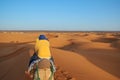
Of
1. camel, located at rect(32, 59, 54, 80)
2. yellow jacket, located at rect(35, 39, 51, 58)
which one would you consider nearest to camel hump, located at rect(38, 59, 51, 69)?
camel, located at rect(32, 59, 54, 80)

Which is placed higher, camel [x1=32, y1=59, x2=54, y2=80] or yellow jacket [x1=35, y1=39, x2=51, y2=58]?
yellow jacket [x1=35, y1=39, x2=51, y2=58]

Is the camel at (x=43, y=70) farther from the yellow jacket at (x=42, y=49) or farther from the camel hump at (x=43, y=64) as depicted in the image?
the yellow jacket at (x=42, y=49)

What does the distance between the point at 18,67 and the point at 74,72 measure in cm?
302

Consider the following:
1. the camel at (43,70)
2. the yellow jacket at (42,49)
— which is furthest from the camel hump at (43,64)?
the yellow jacket at (42,49)

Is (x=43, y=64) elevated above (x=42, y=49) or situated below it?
below

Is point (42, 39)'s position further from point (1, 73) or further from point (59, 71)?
point (1, 73)

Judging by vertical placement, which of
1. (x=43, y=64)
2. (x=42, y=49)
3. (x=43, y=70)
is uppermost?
(x=42, y=49)

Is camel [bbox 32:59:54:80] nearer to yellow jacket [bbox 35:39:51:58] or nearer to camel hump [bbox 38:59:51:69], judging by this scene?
camel hump [bbox 38:59:51:69]

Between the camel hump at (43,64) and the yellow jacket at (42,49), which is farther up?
the yellow jacket at (42,49)

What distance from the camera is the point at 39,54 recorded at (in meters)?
6.32

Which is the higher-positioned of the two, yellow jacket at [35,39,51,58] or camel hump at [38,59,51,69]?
yellow jacket at [35,39,51,58]

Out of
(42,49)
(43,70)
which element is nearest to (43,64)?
(43,70)

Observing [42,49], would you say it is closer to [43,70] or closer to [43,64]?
[43,64]

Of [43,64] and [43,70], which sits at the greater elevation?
[43,64]
